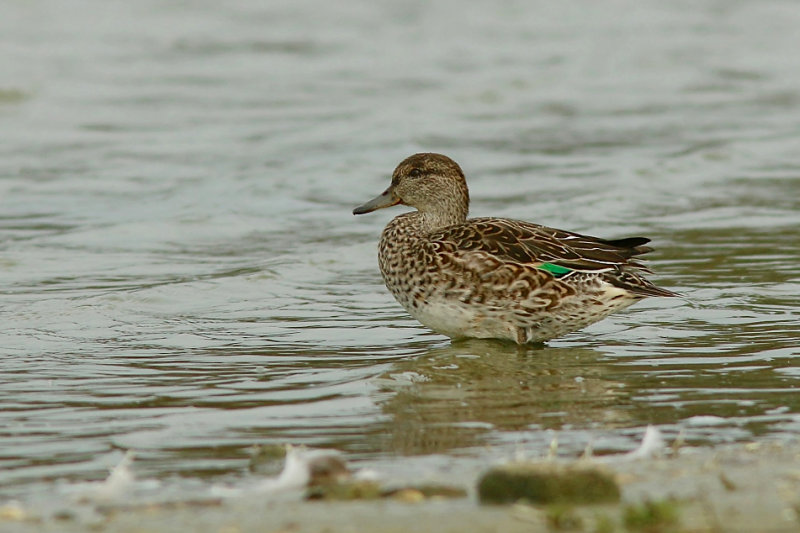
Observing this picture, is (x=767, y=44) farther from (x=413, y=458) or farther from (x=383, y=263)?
Result: (x=413, y=458)

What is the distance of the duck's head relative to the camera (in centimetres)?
930

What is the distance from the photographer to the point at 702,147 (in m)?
16.5

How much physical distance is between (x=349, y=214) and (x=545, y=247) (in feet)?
17.4

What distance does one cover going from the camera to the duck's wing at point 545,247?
27.3 ft

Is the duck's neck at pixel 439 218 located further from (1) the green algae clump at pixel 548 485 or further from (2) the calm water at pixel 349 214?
(1) the green algae clump at pixel 548 485

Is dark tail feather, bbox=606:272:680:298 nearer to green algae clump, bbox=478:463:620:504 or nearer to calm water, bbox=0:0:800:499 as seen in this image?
calm water, bbox=0:0:800:499

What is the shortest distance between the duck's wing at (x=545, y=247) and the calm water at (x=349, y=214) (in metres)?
0.54

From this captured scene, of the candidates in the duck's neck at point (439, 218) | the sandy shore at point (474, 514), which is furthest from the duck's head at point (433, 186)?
the sandy shore at point (474, 514)

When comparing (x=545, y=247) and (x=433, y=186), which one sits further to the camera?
(x=433, y=186)

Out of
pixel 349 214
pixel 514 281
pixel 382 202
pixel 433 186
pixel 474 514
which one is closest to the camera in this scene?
pixel 474 514

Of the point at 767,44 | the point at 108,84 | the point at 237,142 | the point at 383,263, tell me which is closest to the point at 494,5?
the point at 767,44

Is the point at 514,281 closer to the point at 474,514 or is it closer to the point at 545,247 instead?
the point at 545,247

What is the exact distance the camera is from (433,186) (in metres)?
9.30

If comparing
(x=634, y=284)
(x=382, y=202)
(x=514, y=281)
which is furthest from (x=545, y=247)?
(x=382, y=202)
